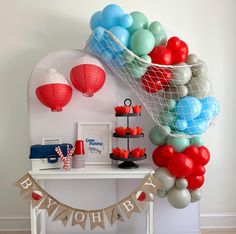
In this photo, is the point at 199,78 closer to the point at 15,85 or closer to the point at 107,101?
the point at 107,101

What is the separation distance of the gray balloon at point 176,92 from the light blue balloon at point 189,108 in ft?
0.13

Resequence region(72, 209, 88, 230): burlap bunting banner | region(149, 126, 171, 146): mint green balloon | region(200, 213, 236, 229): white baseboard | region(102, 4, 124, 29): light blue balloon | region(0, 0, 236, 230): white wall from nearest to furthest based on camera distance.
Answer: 1. region(72, 209, 88, 230): burlap bunting banner
2. region(102, 4, 124, 29): light blue balloon
3. region(149, 126, 171, 146): mint green balloon
4. region(0, 0, 236, 230): white wall
5. region(200, 213, 236, 229): white baseboard

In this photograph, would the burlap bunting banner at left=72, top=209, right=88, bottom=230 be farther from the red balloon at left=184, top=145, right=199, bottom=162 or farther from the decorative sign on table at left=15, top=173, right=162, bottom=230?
the red balloon at left=184, top=145, right=199, bottom=162

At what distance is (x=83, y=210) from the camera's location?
1594mm

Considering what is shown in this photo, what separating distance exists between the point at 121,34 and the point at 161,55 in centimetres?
27

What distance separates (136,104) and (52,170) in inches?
28.1

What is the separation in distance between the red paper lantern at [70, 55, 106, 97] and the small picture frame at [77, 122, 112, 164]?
27cm

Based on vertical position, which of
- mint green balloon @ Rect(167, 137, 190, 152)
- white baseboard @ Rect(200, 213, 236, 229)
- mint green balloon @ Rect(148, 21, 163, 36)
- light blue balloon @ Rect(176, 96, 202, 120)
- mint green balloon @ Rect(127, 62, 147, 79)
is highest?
mint green balloon @ Rect(148, 21, 163, 36)

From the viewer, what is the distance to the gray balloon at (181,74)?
1672 mm

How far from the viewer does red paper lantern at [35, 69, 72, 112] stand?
1.68 m

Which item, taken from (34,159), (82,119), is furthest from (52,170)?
(82,119)

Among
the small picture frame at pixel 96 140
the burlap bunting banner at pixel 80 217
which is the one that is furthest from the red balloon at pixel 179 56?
the burlap bunting banner at pixel 80 217

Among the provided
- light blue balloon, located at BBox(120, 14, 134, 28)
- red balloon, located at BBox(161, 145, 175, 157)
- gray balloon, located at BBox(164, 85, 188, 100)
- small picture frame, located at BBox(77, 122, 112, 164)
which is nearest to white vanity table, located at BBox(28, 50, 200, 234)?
small picture frame, located at BBox(77, 122, 112, 164)

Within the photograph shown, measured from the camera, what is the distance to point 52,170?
5.63ft
